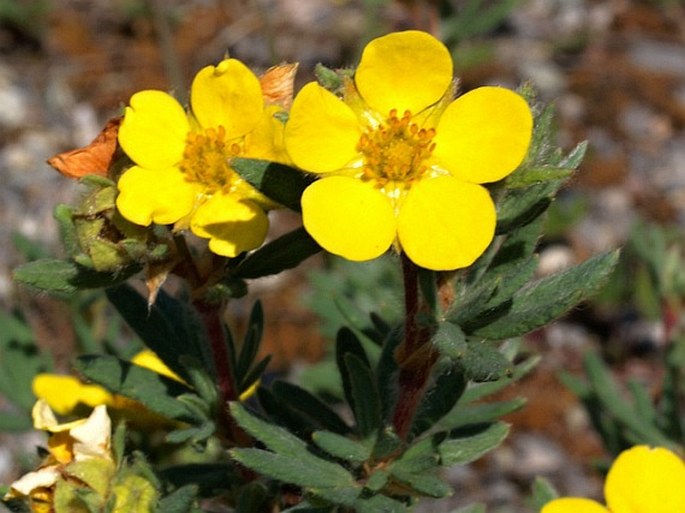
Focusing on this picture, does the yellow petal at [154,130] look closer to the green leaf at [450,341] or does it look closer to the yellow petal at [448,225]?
the yellow petal at [448,225]

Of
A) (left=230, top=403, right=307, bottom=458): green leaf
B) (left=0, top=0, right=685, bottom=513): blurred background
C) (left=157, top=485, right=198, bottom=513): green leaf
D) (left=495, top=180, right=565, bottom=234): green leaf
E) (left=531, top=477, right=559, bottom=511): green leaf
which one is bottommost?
(left=0, top=0, right=685, bottom=513): blurred background

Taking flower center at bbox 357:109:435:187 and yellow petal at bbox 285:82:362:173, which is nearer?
yellow petal at bbox 285:82:362:173

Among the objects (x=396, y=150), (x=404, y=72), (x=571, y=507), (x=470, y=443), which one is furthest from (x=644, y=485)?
(x=404, y=72)

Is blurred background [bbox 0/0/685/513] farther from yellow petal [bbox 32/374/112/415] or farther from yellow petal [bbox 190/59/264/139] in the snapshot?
yellow petal [bbox 190/59/264/139]

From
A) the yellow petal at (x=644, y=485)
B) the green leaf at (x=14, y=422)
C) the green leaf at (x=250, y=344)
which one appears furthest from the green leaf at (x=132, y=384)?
the green leaf at (x=14, y=422)

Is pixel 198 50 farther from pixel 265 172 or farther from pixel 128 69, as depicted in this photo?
pixel 265 172

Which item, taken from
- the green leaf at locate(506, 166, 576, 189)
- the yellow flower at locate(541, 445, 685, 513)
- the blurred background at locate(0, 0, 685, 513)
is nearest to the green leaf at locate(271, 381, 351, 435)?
the yellow flower at locate(541, 445, 685, 513)
